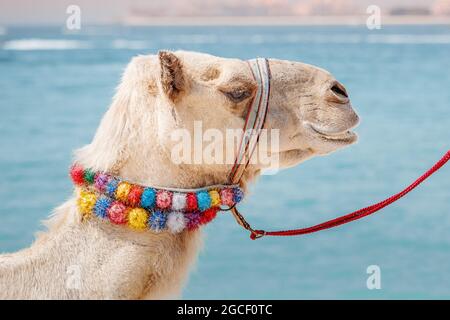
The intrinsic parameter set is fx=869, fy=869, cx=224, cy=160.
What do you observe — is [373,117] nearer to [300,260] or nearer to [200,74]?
[300,260]

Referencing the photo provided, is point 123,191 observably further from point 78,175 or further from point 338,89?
point 338,89

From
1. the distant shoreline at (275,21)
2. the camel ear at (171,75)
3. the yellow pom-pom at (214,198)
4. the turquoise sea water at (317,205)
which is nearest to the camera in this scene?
the camel ear at (171,75)

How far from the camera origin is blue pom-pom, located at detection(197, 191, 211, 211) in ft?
8.34

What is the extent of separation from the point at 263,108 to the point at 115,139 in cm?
Result: 45

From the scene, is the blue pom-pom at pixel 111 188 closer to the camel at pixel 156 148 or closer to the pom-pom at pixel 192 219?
the camel at pixel 156 148

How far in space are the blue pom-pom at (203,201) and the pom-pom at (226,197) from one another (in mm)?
49

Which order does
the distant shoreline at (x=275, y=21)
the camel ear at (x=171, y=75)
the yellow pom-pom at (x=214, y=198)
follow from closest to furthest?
the camel ear at (x=171, y=75) < the yellow pom-pom at (x=214, y=198) < the distant shoreline at (x=275, y=21)

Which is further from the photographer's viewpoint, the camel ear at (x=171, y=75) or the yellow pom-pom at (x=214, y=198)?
the yellow pom-pom at (x=214, y=198)

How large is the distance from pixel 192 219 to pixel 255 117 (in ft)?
1.16

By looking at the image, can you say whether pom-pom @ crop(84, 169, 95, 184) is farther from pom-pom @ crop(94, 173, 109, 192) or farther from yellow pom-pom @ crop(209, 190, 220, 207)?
yellow pom-pom @ crop(209, 190, 220, 207)

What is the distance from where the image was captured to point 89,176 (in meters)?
2.56

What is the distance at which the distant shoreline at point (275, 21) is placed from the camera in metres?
95.0

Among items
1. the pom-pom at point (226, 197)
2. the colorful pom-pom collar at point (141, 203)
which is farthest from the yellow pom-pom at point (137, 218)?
the pom-pom at point (226, 197)
